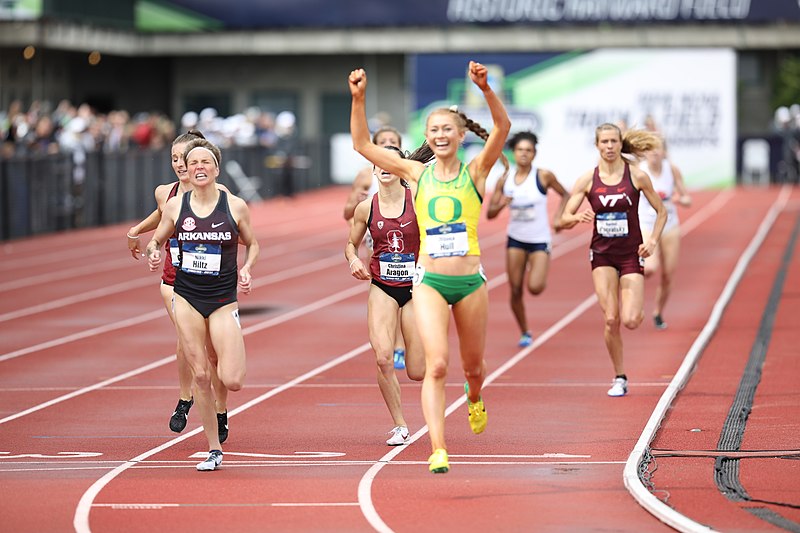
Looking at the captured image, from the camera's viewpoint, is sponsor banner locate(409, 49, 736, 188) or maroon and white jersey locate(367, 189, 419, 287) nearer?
maroon and white jersey locate(367, 189, 419, 287)

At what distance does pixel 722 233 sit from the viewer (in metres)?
30.8

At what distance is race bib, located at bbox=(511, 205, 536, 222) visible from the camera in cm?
1574

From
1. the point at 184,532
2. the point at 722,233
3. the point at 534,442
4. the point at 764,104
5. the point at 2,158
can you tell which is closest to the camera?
the point at 184,532

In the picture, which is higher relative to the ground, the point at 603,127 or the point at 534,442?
the point at 603,127

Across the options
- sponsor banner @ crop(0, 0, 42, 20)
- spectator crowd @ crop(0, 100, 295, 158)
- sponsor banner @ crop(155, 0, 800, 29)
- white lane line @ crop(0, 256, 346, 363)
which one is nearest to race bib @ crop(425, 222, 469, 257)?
white lane line @ crop(0, 256, 346, 363)

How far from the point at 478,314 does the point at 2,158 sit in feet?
67.5

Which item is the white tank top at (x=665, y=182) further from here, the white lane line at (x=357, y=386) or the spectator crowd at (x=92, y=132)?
the spectator crowd at (x=92, y=132)

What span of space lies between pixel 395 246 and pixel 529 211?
5371 mm

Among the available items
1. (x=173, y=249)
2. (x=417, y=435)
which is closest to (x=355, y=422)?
(x=417, y=435)

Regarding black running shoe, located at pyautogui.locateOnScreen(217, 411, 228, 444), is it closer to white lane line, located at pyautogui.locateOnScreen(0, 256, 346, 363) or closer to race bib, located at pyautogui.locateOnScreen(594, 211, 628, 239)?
race bib, located at pyautogui.locateOnScreen(594, 211, 628, 239)

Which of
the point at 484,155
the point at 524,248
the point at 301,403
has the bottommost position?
the point at 301,403

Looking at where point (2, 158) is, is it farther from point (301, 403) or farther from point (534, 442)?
point (534, 442)

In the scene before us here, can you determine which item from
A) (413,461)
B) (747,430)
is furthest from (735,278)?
(413,461)

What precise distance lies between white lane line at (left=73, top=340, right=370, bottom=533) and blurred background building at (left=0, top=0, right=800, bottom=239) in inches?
1038
